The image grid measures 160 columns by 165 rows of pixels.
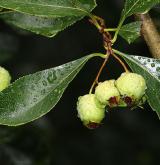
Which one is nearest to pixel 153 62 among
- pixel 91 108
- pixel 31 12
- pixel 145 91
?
pixel 145 91

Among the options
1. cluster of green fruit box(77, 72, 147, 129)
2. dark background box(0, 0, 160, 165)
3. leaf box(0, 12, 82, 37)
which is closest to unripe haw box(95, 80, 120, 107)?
cluster of green fruit box(77, 72, 147, 129)

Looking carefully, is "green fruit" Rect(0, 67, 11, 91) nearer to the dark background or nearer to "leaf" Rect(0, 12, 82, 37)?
"leaf" Rect(0, 12, 82, 37)

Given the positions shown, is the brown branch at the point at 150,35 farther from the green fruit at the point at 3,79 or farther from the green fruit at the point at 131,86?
the green fruit at the point at 3,79

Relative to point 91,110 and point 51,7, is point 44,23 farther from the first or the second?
point 91,110

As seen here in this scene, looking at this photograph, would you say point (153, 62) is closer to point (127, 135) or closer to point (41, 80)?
point (41, 80)

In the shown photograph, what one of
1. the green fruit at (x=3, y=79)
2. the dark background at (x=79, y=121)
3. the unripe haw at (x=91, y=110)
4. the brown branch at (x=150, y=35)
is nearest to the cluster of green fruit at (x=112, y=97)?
the unripe haw at (x=91, y=110)

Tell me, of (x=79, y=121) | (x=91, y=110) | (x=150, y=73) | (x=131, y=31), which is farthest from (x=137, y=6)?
(x=79, y=121)
